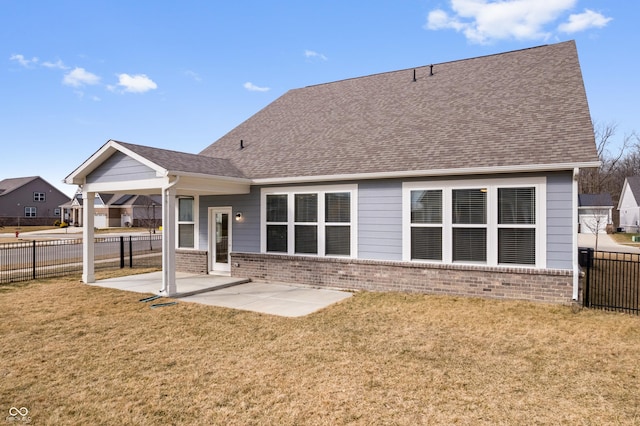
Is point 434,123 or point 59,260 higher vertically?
point 434,123

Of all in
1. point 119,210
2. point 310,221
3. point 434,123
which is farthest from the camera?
point 119,210

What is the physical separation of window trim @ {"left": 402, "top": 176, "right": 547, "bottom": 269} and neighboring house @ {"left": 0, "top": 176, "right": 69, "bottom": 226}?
60191mm

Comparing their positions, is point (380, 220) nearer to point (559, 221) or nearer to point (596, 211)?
point (559, 221)

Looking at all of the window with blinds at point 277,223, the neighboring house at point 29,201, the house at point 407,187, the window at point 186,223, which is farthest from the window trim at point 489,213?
the neighboring house at point 29,201

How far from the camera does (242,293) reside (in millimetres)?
9477

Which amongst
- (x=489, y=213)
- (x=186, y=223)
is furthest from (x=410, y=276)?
(x=186, y=223)

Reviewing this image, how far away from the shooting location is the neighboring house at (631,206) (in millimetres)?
35759

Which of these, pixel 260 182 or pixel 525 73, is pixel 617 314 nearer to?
pixel 525 73

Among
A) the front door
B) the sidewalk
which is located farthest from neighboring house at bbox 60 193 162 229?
the sidewalk

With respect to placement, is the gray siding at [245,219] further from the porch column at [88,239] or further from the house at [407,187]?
the porch column at [88,239]

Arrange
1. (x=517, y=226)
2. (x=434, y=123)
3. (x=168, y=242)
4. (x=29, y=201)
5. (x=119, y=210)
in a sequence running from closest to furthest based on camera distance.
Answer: (x=517, y=226) < (x=168, y=242) < (x=434, y=123) < (x=119, y=210) < (x=29, y=201)

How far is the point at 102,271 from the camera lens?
13461mm

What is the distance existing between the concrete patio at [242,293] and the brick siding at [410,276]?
38cm

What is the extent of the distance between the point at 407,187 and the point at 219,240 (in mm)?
6601
